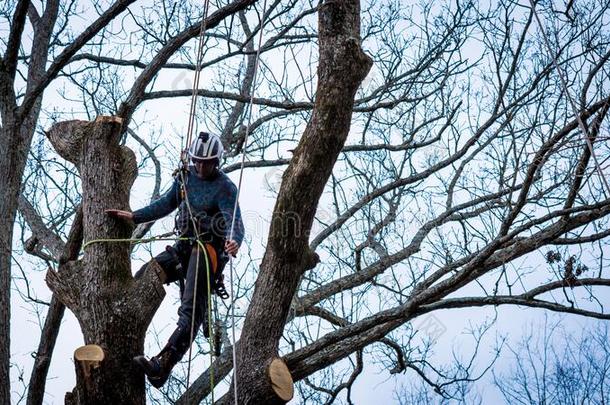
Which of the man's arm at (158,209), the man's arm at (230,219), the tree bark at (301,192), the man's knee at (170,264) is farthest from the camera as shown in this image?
the man's knee at (170,264)

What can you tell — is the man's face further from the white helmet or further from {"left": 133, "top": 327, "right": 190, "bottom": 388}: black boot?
{"left": 133, "top": 327, "right": 190, "bottom": 388}: black boot

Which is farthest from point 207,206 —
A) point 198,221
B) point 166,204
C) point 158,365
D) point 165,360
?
point 158,365

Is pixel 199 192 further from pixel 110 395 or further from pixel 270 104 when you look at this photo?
pixel 270 104

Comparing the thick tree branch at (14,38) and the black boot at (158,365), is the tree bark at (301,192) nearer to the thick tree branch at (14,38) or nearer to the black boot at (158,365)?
the black boot at (158,365)

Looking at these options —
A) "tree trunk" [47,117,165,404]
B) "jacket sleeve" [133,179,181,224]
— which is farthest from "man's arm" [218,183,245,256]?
"tree trunk" [47,117,165,404]

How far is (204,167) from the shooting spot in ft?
16.2

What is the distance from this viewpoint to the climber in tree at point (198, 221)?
4695 millimetres

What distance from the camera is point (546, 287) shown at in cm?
512

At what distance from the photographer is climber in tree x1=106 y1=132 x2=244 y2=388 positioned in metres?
4.70

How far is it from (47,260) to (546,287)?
424 cm

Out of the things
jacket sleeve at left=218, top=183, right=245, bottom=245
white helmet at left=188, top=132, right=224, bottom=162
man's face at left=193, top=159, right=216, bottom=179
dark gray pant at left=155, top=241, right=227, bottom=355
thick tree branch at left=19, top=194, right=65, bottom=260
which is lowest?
dark gray pant at left=155, top=241, right=227, bottom=355

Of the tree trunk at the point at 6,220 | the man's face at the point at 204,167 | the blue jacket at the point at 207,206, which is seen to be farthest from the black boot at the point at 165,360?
the tree trunk at the point at 6,220

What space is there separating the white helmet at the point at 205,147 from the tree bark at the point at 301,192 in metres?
1.06

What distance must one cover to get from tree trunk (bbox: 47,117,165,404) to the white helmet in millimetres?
406
